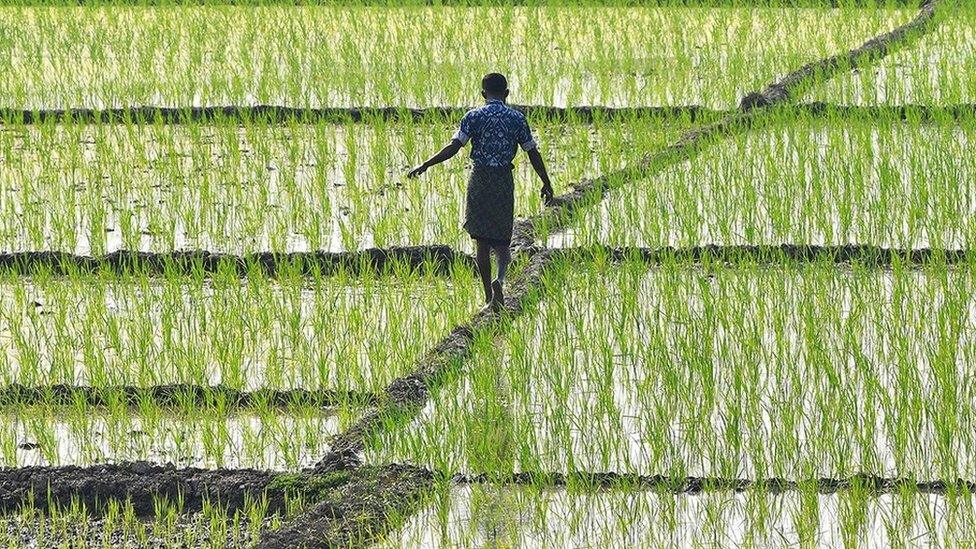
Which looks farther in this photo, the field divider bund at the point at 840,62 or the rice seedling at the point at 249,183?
the field divider bund at the point at 840,62

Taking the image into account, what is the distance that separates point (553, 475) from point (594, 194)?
97.8 inches

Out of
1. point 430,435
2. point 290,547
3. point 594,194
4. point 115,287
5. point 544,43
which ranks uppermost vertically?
point 544,43

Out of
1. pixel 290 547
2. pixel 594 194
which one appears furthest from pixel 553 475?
pixel 594 194

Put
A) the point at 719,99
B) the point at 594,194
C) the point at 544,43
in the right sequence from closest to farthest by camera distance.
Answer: the point at 594,194
the point at 719,99
the point at 544,43

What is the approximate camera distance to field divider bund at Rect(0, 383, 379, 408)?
4.10 meters

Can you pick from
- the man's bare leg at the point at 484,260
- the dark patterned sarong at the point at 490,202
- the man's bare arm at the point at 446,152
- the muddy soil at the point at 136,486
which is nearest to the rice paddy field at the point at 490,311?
the muddy soil at the point at 136,486

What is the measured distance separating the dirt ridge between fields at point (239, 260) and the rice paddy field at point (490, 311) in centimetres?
1

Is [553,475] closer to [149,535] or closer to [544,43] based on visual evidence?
[149,535]

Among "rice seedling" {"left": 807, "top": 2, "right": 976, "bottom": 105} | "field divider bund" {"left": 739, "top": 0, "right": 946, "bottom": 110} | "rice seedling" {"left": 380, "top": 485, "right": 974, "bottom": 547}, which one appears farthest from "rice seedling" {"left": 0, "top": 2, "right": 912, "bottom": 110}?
"rice seedling" {"left": 380, "top": 485, "right": 974, "bottom": 547}

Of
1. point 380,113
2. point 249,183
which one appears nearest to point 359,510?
point 249,183

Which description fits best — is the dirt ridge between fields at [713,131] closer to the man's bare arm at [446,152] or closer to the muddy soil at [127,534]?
the man's bare arm at [446,152]

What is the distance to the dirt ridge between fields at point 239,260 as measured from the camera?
208 inches

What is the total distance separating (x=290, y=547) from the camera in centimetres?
322

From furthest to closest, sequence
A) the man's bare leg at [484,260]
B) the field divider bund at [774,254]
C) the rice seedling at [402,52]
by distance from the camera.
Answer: the rice seedling at [402,52]
the field divider bund at [774,254]
the man's bare leg at [484,260]
